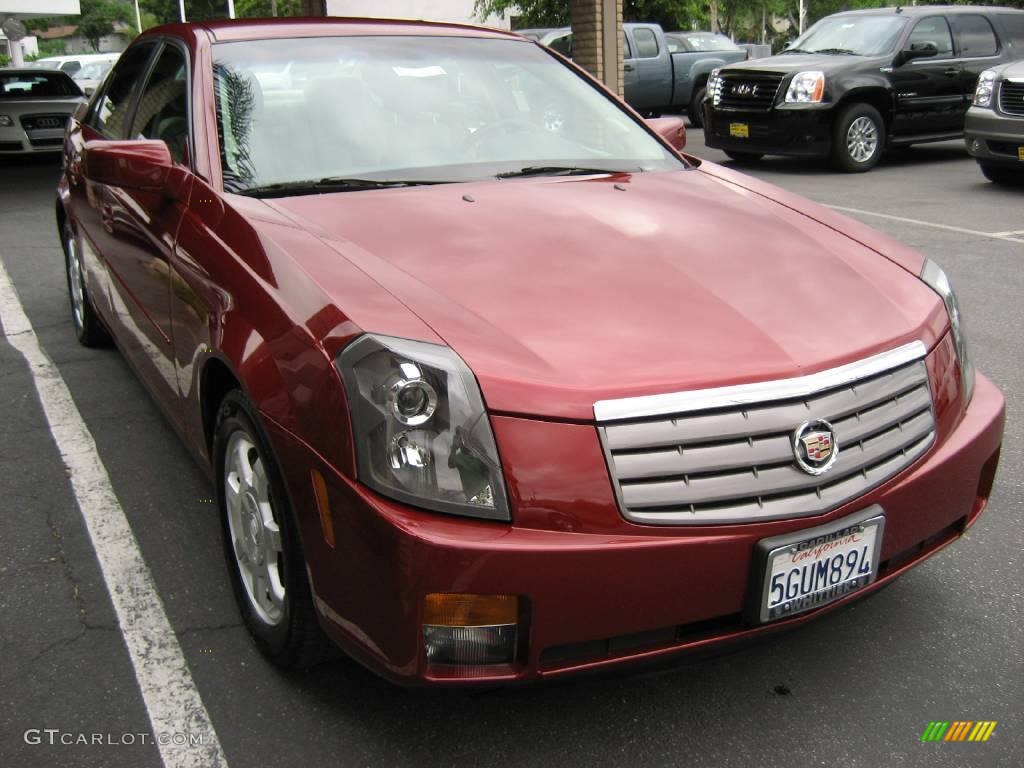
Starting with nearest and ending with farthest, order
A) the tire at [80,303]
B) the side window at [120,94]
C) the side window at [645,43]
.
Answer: the side window at [120,94]
the tire at [80,303]
the side window at [645,43]

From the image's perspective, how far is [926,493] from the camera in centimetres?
237

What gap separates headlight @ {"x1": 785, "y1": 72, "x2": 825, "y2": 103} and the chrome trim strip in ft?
32.4

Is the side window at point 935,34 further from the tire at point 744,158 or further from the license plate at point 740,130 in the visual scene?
the tire at point 744,158

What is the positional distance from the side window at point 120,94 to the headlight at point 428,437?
2.51 meters

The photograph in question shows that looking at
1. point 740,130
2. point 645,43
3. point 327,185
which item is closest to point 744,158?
point 740,130

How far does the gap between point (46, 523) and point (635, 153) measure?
225 cm

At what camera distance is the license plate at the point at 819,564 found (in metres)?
2.13

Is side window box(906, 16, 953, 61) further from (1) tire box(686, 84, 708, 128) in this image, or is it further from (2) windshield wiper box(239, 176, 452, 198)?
(2) windshield wiper box(239, 176, 452, 198)

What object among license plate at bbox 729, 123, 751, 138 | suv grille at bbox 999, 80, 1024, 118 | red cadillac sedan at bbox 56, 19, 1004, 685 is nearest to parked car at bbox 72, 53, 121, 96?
license plate at bbox 729, 123, 751, 138

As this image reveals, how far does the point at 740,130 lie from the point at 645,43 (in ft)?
23.3

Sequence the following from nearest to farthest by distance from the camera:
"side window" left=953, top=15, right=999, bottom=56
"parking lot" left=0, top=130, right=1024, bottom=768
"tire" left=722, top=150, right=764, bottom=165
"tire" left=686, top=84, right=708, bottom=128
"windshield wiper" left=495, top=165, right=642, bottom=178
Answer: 1. "parking lot" left=0, top=130, right=1024, bottom=768
2. "windshield wiper" left=495, top=165, right=642, bottom=178
3. "side window" left=953, top=15, right=999, bottom=56
4. "tire" left=722, top=150, right=764, bottom=165
5. "tire" left=686, top=84, right=708, bottom=128

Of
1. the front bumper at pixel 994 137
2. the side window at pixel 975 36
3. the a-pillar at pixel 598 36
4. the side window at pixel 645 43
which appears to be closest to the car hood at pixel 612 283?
the front bumper at pixel 994 137

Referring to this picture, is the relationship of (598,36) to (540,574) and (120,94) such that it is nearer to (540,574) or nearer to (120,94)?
(120,94)

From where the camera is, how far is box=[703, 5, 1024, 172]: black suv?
11.6 meters
